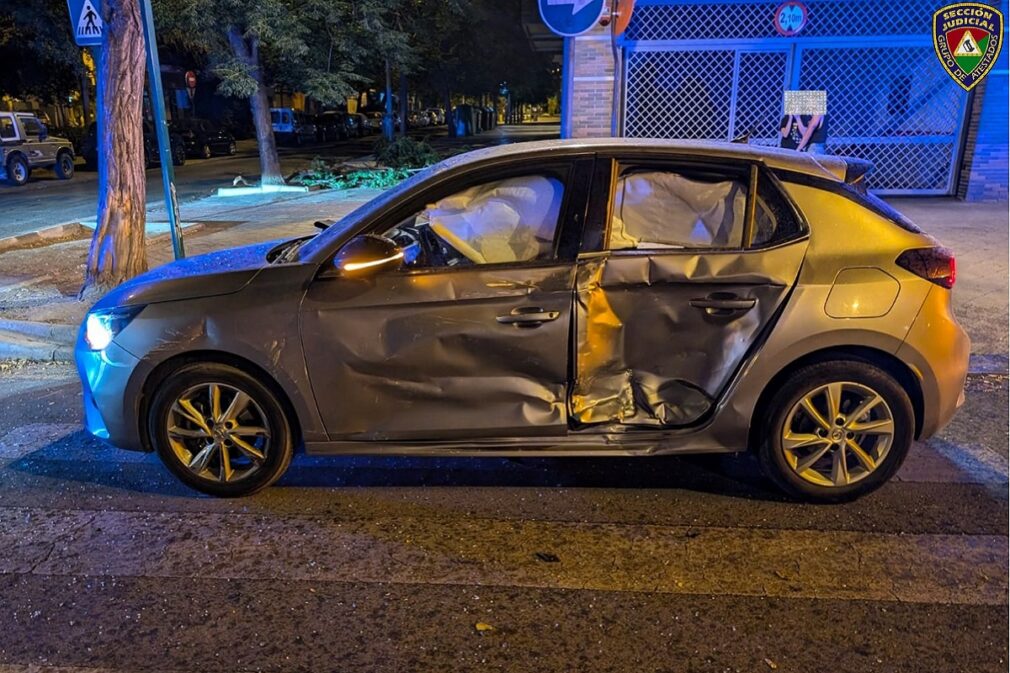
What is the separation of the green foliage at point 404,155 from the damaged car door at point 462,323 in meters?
18.6

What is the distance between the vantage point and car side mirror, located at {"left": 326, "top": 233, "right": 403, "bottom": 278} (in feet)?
11.7

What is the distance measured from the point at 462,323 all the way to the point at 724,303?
1226 millimetres

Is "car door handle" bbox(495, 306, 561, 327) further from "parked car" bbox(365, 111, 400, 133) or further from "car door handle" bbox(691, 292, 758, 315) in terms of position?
"parked car" bbox(365, 111, 400, 133)

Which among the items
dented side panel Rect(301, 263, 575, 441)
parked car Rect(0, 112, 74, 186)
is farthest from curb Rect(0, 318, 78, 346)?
parked car Rect(0, 112, 74, 186)

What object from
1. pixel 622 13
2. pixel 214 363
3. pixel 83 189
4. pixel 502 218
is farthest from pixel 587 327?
pixel 83 189

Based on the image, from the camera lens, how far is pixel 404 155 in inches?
874

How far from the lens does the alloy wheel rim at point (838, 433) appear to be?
3611mm

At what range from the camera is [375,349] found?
362 centimetres

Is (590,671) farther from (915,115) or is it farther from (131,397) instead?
(915,115)

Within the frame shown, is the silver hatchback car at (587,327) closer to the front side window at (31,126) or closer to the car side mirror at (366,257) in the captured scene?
the car side mirror at (366,257)

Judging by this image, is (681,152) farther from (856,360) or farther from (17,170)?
(17,170)

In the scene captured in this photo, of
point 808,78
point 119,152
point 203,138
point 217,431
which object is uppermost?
point 808,78

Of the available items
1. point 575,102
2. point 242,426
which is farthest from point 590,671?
point 575,102

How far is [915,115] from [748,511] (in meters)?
11.8
